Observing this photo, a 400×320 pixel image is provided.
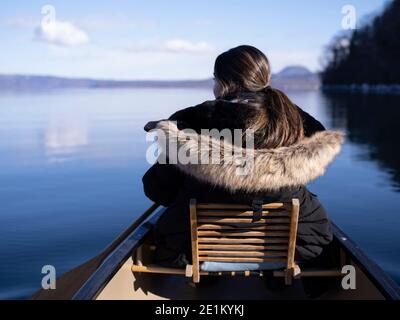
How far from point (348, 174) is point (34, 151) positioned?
8.48 meters

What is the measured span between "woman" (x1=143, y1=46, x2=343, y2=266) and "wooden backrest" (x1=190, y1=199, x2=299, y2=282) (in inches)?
2.9

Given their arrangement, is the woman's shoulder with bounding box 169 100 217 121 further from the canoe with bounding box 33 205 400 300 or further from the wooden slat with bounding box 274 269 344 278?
the wooden slat with bounding box 274 269 344 278

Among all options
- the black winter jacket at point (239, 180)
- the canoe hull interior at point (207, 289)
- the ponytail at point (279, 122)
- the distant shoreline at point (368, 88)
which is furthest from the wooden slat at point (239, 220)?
the distant shoreline at point (368, 88)

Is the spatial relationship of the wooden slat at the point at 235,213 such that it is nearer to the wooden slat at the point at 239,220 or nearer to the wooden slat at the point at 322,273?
the wooden slat at the point at 239,220

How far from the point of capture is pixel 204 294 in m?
4.09

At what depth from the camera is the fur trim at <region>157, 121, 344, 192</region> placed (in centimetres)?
291

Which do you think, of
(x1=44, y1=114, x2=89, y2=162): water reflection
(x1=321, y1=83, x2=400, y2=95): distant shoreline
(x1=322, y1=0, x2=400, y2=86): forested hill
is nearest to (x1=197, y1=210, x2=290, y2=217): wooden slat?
(x1=44, y1=114, x2=89, y2=162): water reflection

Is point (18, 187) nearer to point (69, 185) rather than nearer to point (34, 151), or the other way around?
point (69, 185)

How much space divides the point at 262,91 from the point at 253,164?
421mm

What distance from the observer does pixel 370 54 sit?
99062 millimetres

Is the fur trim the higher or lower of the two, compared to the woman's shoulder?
lower

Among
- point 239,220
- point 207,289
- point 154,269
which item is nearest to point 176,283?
point 207,289

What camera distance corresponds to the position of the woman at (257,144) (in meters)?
2.92
